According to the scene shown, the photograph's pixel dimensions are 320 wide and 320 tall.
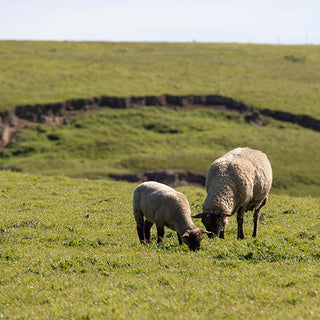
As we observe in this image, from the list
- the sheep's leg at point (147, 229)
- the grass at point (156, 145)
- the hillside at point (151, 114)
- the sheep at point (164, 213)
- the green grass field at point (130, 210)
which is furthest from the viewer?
the hillside at point (151, 114)

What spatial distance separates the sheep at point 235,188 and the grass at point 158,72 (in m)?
55.2

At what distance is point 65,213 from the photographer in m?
20.8

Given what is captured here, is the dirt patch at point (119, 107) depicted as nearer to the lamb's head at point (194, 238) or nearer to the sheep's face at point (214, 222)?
the sheep's face at point (214, 222)

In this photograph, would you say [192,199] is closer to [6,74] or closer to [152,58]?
[6,74]

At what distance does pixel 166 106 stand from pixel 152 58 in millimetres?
29539

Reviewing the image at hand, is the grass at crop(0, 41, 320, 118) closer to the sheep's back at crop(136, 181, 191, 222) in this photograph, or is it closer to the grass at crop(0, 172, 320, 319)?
the grass at crop(0, 172, 320, 319)

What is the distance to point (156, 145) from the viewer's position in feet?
207

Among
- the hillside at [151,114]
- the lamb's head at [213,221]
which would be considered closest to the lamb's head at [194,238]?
the lamb's head at [213,221]

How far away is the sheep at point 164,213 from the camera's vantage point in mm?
14258

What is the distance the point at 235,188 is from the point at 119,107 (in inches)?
2303

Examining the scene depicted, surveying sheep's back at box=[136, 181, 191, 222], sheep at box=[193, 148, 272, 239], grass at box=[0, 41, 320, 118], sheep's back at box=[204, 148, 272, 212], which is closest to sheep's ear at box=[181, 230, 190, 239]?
sheep's back at box=[136, 181, 191, 222]

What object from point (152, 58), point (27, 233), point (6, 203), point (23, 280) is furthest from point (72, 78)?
point (23, 280)

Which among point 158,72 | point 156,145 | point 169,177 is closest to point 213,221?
point 169,177

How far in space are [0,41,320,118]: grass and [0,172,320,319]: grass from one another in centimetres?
5286
